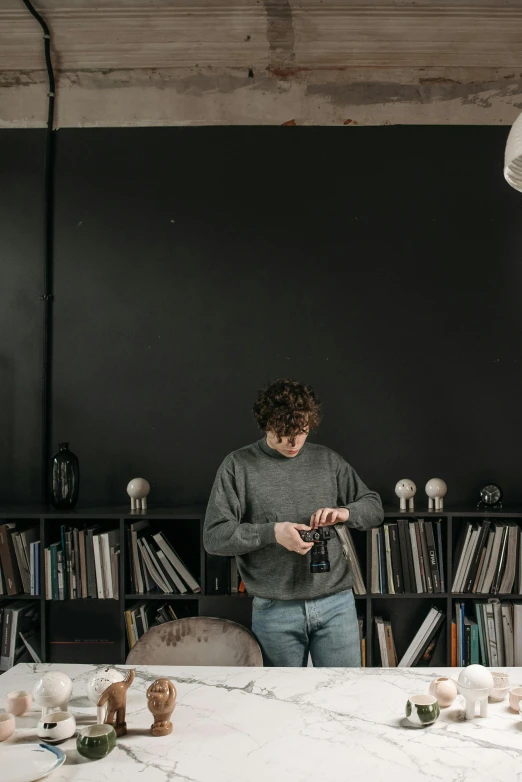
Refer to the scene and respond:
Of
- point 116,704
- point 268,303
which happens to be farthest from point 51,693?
point 268,303

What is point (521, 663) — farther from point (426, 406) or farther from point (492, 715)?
point (492, 715)

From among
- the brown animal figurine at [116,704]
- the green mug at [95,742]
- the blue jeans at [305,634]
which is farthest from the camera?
the blue jeans at [305,634]

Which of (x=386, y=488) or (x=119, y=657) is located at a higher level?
(x=386, y=488)

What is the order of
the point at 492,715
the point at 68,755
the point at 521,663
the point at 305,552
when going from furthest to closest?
the point at 521,663 → the point at 305,552 → the point at 492,715 → the point at 68,755

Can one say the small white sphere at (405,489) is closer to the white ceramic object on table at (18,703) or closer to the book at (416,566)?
the book at (416,566)

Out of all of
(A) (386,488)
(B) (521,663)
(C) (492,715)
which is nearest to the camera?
(C) (492,715)

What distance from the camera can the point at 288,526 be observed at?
2.27 meters

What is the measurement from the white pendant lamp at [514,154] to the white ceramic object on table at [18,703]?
1798 millimetres

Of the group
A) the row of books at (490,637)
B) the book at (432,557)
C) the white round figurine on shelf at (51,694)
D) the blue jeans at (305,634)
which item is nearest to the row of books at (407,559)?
the book at (432,557)

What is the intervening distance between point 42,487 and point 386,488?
1838 mm

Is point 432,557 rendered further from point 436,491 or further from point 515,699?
point 515,699

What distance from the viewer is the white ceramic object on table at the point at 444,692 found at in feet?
5.67

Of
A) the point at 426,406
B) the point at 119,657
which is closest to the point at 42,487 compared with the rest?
the point at 119,657

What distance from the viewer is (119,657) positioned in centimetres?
310
